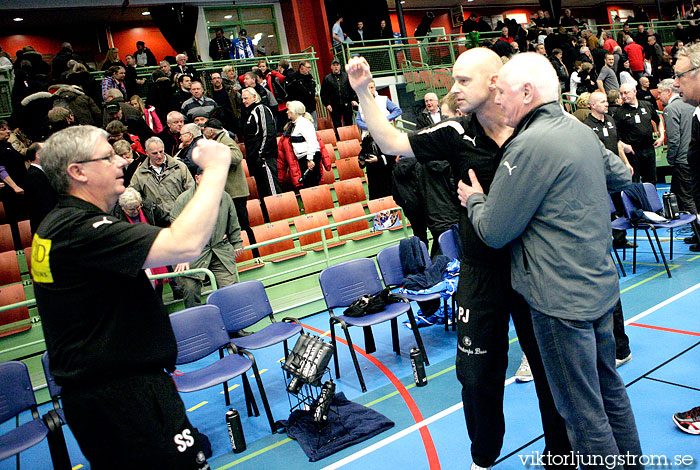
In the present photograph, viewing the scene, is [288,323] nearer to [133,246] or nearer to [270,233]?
[270,233]

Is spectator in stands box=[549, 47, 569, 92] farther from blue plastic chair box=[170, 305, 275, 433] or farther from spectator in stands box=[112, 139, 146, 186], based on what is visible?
blue plastic chair box=[170, 305, 275, 433]

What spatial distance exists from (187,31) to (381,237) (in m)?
10.2

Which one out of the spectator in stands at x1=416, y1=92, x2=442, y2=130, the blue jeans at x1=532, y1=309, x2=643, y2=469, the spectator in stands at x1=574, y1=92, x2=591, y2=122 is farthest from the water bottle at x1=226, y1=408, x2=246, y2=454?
the spectator in stands at x1=574, y1=92, x2=591, y2=122

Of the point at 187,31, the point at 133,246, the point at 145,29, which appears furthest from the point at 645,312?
the point at 145,29

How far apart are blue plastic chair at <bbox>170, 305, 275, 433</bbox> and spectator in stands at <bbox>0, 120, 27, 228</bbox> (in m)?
4.61

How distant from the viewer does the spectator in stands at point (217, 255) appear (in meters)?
5.56

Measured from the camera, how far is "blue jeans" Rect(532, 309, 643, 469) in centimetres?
194

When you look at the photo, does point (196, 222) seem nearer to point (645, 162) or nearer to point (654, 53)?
point (645, 162)

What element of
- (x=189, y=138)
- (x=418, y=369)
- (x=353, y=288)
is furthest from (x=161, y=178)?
(x=418, y=369)

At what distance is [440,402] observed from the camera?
3832 millimetres

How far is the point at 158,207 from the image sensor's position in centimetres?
586

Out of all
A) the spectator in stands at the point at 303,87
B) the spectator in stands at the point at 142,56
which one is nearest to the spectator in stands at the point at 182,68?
the spectator in stands at the point at 303,87

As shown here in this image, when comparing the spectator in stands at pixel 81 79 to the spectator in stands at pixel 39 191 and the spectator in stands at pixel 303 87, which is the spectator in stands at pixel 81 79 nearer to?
the spectator in stands at pixel 303 87

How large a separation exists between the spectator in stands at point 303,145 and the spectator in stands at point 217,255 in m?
2.39
